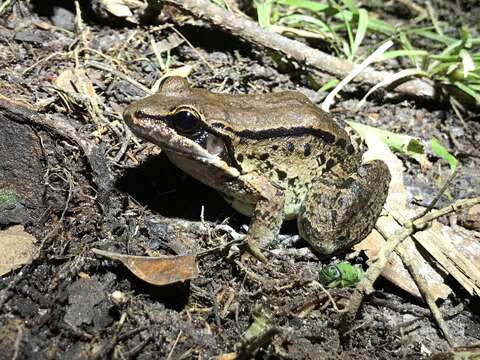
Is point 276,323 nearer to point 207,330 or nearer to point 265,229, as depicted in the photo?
point 207,330

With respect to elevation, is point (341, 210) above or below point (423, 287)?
above

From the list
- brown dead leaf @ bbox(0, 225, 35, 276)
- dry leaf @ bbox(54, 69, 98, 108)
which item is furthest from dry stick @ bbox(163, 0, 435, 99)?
brown dead leaf @ bbox(0, 225, 35, 276)

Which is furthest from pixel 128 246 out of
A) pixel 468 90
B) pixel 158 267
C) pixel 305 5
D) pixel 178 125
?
pixel 468 90

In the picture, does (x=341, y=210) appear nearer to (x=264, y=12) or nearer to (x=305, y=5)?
(x=264, y=12)

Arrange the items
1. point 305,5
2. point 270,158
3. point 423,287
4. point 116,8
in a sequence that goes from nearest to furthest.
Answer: point 423,287, point 270,158, point 116,8, point 305,5

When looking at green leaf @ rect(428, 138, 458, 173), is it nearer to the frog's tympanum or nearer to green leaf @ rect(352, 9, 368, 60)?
the frog's tympanum

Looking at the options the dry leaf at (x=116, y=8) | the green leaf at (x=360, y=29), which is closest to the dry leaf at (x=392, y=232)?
the green leaf at (x=360, y=29)

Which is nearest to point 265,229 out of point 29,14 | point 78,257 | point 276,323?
point 276,323
